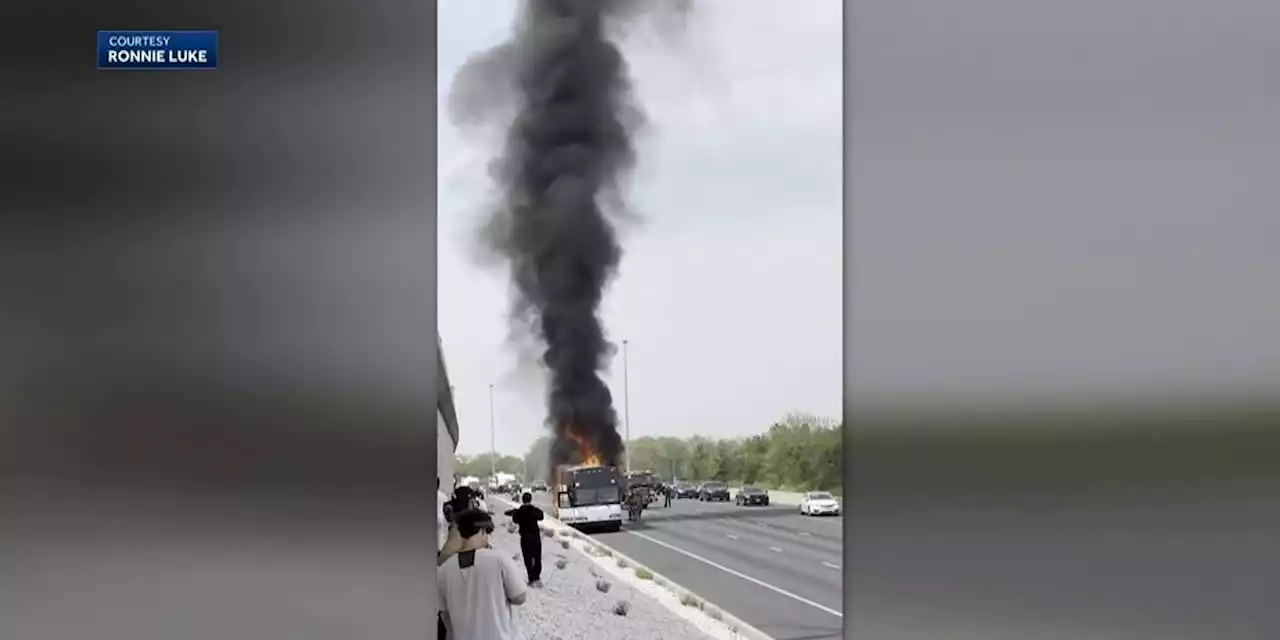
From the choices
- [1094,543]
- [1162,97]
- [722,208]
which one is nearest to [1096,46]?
[1162,97]

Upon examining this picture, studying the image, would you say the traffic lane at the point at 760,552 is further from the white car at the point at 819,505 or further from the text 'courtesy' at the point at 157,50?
the text 'courtesy' at the point at 157,50

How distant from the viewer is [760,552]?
2.91 meters

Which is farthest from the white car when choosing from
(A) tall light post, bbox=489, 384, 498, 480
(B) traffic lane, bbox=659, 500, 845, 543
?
(A) tall light post, bbox=489, 384, 498, 480

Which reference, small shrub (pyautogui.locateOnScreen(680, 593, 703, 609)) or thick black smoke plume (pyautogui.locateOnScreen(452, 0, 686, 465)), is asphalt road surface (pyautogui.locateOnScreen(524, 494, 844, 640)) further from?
thick black smoke plume (pyautogui.locateOnScreen(452, 0, 686, 465))

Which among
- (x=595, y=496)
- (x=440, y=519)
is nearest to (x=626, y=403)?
(x=595, y=496)

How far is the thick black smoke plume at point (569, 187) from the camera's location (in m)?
2.93

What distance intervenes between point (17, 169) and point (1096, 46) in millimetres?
3099

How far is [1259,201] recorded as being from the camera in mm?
2990

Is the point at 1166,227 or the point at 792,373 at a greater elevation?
the point at 1166,227

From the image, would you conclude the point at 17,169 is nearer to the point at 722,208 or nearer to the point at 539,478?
the point at 539,478

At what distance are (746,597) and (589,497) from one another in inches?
20.3

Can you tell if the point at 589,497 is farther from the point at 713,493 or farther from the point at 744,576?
the point at 744,576

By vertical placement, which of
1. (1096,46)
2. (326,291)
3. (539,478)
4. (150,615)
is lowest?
(150,615)

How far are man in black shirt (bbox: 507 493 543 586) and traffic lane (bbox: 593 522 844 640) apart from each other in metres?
0.19
